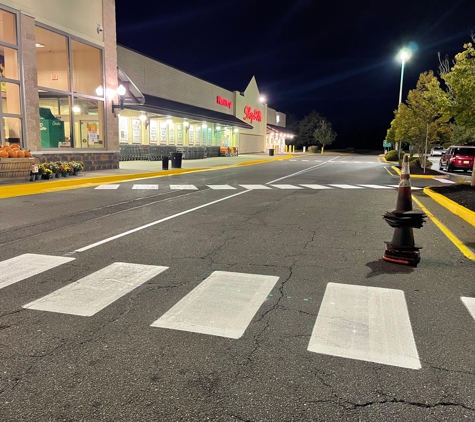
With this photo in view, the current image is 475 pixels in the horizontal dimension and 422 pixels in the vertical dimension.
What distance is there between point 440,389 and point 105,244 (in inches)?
191

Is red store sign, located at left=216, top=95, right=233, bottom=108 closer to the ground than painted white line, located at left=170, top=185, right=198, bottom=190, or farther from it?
farther from it

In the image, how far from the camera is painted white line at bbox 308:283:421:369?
9.78ft

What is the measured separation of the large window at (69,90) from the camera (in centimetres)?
1736

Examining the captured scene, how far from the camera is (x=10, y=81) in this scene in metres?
15.0

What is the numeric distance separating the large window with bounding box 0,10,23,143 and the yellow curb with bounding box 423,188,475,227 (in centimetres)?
1465

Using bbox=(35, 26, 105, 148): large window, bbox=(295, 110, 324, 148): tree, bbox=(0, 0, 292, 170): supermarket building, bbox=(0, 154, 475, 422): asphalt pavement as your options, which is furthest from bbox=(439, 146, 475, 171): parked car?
bbox=(295, 110, 324, 148): tree

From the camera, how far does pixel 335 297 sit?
407cm

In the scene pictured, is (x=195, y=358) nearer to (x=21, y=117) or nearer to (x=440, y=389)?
(x=440, y=389)

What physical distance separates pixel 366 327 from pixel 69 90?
18.1 m

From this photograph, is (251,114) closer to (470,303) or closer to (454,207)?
(454,207)

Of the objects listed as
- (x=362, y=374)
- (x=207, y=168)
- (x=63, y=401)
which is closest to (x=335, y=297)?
(x=362, y=374)

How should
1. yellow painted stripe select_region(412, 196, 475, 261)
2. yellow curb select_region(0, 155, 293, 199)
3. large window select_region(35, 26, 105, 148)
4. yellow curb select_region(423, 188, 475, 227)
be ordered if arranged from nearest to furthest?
1. yellow painted stripe select_region(412, 196, 475, 261)
2. yellow curb select_region(423, 188, 475, 227)
3. yellow curb select_region(0, 155, 293, 199)
4. large window select_region(35, 26, 105, 148)

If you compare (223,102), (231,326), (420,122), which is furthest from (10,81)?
(223,102)

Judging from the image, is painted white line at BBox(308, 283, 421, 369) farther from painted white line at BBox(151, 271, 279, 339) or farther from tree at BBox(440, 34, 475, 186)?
tree at BBox(440, 34, 475, 186)
